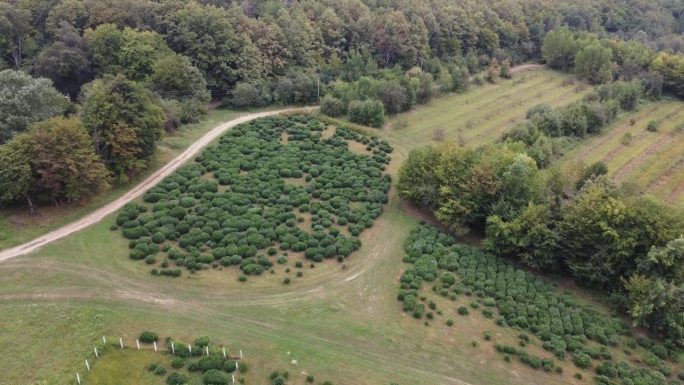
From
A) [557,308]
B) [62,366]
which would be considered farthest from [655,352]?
[62,366]

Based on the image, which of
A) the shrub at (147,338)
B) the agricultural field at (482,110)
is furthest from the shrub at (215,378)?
the agricultural field at (482,110)

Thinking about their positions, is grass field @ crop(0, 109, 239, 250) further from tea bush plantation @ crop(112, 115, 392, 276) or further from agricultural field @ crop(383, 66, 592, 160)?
agricultural field @ crop(383, 66, 592, 160)

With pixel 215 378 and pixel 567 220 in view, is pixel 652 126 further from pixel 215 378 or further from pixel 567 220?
pixel 215 378

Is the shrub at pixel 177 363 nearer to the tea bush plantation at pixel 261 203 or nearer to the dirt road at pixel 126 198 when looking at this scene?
the tea bush plantation at pixel 261 203

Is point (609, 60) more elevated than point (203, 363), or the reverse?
point (609, 60)

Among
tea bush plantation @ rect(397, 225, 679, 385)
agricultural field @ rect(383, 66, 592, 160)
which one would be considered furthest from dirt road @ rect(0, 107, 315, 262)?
tea bush plantation @ rect(397, 225, 679, 385)

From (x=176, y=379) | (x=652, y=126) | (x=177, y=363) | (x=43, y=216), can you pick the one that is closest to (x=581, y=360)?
(x=176, y=379)
